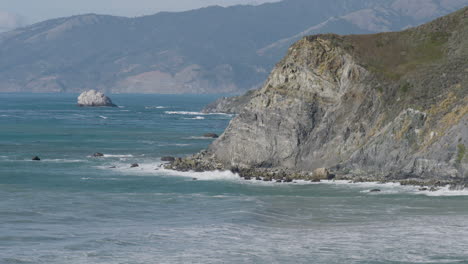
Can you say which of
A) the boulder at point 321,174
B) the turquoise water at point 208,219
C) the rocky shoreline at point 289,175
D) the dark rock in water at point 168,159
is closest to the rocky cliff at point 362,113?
the rocky shoreline at point 289,175

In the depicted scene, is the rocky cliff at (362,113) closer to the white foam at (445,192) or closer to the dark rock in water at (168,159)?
the white foam at (445,192)

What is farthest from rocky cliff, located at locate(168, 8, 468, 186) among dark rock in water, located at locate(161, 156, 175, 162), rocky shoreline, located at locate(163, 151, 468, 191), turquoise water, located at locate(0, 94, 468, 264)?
dark rock in water, located at locate(161, 156, 175, 162)

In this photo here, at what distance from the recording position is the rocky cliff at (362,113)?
219 feet

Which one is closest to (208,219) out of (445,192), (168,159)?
(445,192)

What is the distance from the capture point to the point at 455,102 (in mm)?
68250

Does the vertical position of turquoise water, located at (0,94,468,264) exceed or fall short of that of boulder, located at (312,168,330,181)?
it falls short

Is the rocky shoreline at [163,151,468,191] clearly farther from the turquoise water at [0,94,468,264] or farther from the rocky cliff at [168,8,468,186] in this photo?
the turquoise water at [0,94,468,264]

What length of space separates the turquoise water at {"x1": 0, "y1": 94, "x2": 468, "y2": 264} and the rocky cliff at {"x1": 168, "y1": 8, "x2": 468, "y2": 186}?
129 inches

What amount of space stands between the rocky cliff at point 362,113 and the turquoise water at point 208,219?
10.8ft

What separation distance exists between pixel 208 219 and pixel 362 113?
25.7 metres

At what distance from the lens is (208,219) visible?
51.9 m

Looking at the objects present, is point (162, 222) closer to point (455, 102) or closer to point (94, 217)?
point (94, 217)

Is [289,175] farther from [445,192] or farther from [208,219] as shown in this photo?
[208,219]

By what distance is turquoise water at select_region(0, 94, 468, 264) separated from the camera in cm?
4159
